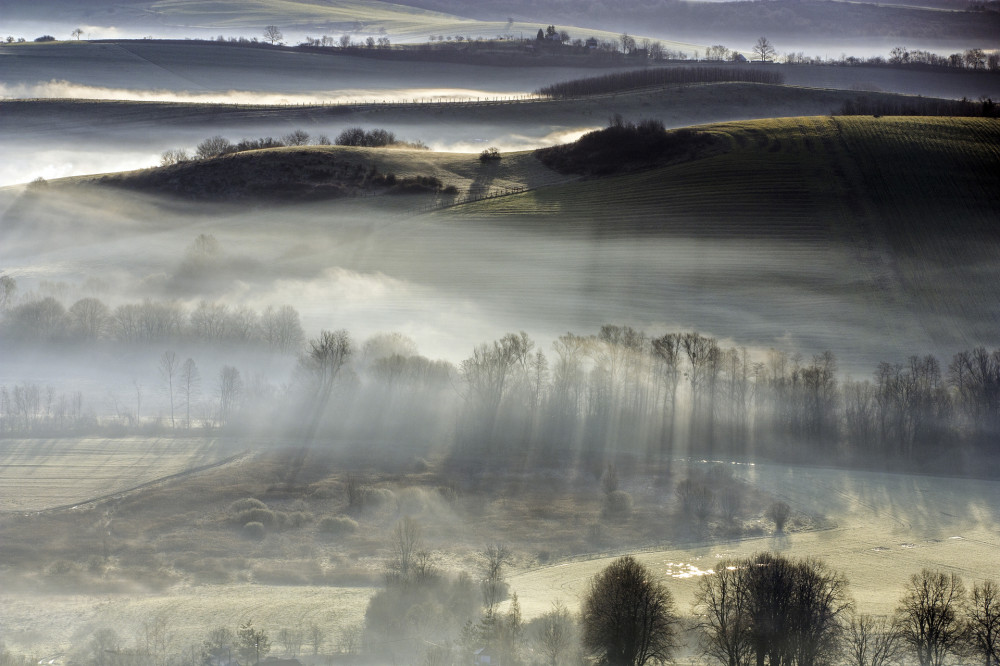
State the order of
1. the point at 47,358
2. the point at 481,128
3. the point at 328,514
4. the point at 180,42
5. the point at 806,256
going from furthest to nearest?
the point at 180,42
the point at 481,128
the point at 806,256
the point at 47,358
the point at 328,514

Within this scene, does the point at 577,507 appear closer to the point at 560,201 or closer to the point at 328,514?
the point at 328,514

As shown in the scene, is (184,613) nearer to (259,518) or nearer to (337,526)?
(259,518)

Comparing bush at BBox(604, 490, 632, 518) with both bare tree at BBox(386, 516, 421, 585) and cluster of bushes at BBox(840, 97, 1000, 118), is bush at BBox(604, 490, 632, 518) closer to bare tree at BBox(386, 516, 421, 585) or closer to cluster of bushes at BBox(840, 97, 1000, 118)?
bare tree at BBox(386, 516, 421, 585)

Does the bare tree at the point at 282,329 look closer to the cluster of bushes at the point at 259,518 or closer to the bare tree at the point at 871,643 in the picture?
the cluster of bushes at the point at 259,518

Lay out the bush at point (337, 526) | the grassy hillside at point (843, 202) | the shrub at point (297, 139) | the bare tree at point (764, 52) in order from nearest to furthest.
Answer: the bush at point (337, 526) → the grassy hillside at point (843, 202) → the shrub at point (297, 139) → the bare tree at point (764, 52)

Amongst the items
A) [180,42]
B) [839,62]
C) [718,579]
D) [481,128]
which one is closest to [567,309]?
[718,579]

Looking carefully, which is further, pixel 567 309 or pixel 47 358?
pixel 567 309

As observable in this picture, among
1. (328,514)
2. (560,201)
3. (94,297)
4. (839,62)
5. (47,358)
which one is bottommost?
(328,514)

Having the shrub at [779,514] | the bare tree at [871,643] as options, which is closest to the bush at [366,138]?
the shrub at [779,514]
